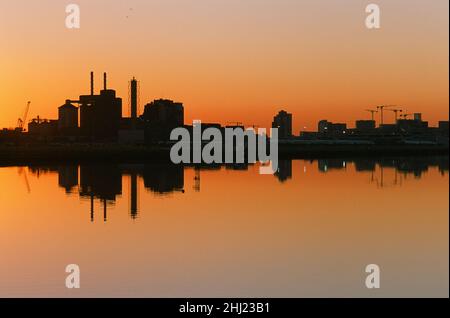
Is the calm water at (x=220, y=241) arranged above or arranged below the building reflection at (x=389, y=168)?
below

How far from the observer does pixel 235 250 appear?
27.4 meters

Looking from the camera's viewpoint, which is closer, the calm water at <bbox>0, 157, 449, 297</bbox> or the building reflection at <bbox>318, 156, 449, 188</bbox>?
the calm water at <bbox>0, 157, 449, 297</bbox>

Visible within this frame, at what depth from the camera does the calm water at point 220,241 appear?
70.5 ft

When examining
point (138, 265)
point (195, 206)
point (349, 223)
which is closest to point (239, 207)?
point (195, 206)

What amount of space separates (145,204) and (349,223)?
15.7 meters

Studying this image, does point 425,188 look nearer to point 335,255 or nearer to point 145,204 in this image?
point 145,204

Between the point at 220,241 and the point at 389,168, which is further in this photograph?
the point at 389,168

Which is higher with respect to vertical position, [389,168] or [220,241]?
[389,168]

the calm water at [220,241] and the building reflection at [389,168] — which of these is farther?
the building reflection at [389,168]

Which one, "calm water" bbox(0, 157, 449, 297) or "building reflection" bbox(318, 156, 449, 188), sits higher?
"building reflection" bbox(318, 156, 449, 188)

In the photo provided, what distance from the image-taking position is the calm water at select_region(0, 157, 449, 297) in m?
21.5

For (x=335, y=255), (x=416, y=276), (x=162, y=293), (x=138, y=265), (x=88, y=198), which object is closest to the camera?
(x=162, y=293)

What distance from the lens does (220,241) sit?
97.6ft
